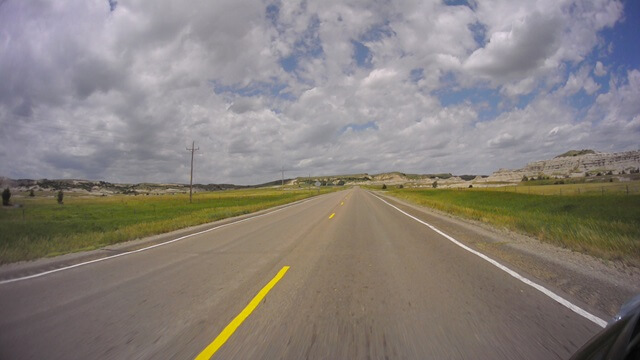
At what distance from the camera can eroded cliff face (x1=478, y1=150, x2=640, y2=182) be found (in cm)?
15600

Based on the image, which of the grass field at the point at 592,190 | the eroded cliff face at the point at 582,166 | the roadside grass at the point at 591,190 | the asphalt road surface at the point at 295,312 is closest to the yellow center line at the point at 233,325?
the asphalt road surface at the point at 295,312

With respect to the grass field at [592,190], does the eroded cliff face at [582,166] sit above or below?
above

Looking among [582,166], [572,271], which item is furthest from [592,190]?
[582,166]

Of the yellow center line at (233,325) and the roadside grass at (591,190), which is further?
the roadside grass at (591,190)

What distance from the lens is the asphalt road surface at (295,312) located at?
3453mm

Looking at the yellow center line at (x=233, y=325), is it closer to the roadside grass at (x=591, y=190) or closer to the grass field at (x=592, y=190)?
the roadside grass at (x=591, y=190)

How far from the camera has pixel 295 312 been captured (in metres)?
4.45

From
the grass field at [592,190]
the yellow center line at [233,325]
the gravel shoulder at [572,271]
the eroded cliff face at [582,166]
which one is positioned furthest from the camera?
the eroded cliff face at [582,166]

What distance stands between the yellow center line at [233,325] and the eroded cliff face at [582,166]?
581 ft

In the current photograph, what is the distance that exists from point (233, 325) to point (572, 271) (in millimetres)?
6127

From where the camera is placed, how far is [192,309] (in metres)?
4.69

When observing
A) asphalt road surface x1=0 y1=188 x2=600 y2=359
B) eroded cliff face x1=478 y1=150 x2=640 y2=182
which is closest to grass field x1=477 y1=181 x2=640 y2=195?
asphalt road surface x1=0 y1=188 x2=600 y2=359

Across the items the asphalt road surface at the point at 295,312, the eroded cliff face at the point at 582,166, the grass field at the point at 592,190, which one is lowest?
the grass field at the point at 592,190

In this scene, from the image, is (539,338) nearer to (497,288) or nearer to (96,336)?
(497,288)
